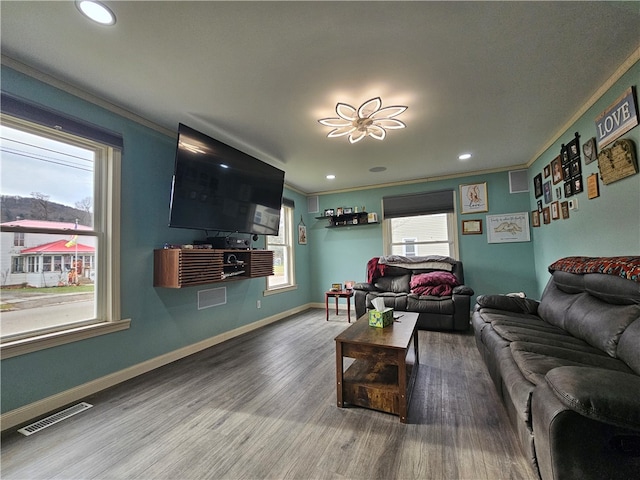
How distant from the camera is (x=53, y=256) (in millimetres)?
2168

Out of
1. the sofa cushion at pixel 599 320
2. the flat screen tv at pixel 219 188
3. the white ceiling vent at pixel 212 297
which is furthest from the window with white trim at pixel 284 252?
the sofa cushion at pixel 599 320

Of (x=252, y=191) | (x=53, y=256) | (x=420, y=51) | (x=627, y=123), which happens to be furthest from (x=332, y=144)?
(x=53, y=256)

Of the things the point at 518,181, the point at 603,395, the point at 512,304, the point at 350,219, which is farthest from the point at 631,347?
the point at 350,219

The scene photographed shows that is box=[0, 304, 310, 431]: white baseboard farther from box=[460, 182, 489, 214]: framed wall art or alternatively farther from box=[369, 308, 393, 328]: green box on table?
box=[460, 182, 489, 214]: framed wall art

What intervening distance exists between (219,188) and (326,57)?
1704 mm

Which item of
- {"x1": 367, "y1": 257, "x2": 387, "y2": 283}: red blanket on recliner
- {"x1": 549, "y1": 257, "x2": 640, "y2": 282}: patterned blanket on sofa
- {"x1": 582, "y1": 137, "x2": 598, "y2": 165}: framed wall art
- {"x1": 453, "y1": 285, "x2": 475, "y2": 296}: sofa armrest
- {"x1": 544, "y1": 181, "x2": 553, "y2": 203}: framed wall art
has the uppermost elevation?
{"x1": 582, "y1": 137, "x2": 598, "y2": 165}: framed wall art

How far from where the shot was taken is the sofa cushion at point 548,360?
1.44 metres

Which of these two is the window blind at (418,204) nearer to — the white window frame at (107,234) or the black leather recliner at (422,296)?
the black leather recliner at (422,296)

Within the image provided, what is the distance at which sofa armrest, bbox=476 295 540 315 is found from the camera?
9.08 ft

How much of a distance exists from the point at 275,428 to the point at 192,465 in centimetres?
49

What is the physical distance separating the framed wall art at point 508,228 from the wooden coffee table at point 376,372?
10.5 feet

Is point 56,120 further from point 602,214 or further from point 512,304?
point 602,214

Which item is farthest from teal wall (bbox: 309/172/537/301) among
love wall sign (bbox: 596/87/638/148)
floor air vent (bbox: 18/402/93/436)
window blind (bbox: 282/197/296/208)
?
floor air vent (bbox: 18/402/93/436)

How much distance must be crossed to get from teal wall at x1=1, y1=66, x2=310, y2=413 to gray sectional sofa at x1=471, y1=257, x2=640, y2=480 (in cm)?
297
